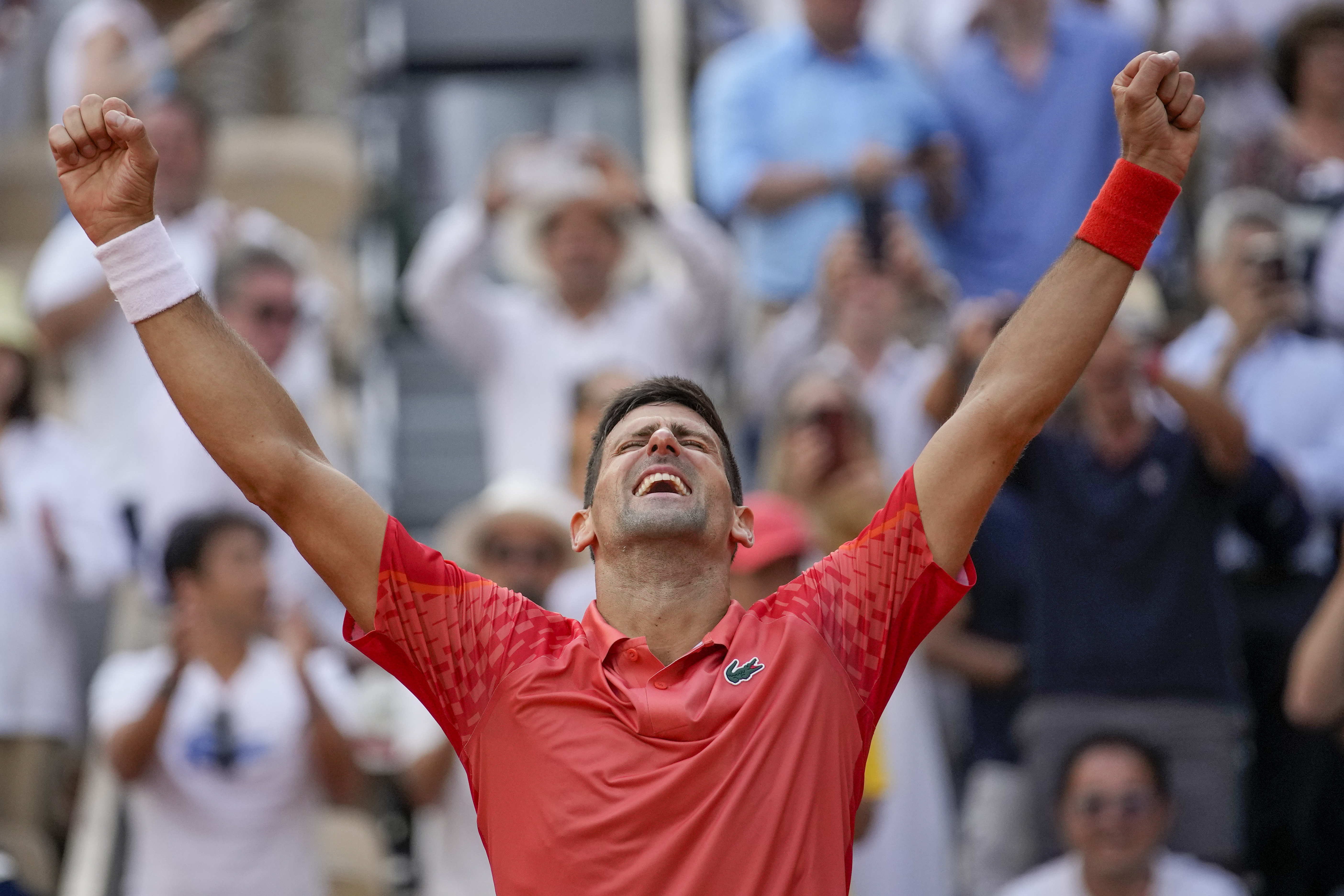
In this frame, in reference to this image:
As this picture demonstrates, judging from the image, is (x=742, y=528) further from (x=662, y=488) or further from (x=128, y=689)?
(x=128, y=689)

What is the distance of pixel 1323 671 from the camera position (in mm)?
5164

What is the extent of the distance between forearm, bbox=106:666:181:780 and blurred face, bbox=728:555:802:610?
175 centimetres

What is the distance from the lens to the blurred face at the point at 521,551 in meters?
6.30

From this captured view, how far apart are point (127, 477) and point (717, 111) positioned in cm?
283

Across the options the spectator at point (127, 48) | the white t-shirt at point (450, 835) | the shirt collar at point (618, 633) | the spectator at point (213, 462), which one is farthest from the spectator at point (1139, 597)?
the spectator at point (127, 48)

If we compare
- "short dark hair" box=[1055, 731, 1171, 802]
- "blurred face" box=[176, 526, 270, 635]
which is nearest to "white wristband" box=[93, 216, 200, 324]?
"blurred face" box=[176, 526, 270, 635]

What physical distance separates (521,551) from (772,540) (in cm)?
110

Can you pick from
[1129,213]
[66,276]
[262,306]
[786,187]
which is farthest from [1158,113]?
[66,276]

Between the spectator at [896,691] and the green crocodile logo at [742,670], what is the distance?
2650 mm

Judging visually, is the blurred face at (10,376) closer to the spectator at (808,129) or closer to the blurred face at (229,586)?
the blurred face at (229,586)

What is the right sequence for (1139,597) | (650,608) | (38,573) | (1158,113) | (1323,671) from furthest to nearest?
1. (38,573)
2. (1139,597)
3. (1323,671)
4. (650,608)
5. (1158,113)

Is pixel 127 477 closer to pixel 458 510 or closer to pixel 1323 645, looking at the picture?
pixel 458 510

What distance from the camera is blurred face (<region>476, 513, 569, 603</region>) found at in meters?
6.30

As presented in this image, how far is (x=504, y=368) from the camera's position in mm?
7520
